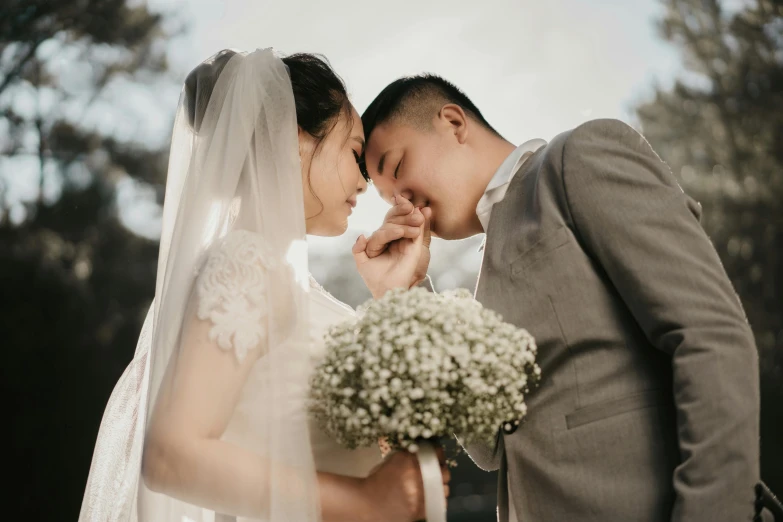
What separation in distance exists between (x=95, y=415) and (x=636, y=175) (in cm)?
735

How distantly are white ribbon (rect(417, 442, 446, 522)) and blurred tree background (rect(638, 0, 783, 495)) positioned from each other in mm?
8386

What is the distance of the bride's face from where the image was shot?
85.8 inches

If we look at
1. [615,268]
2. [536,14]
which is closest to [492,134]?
[615,268]

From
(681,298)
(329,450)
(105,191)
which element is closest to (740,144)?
(105,191)

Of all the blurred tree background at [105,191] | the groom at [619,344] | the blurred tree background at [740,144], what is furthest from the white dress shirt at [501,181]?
the blurred tree background at [740,144]

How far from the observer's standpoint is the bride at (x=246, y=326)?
157 centimetres

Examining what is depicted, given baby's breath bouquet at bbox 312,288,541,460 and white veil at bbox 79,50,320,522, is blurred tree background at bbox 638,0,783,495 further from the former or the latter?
baby's breath bouquet at bbox 312,288,541,460

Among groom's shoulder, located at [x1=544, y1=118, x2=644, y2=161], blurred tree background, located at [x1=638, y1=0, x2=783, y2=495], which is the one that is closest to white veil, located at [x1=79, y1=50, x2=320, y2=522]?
groom's shoulder, located at [x1=544, y1=118, x2=644, y2=161]

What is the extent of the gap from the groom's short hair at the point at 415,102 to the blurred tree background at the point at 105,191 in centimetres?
615

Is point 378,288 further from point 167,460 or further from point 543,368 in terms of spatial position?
point 167,460

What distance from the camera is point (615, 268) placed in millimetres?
1702

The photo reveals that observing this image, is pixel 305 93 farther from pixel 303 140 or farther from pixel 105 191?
pixel 105 191

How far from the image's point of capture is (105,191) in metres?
8.03

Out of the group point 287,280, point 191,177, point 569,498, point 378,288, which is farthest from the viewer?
point 378,288
